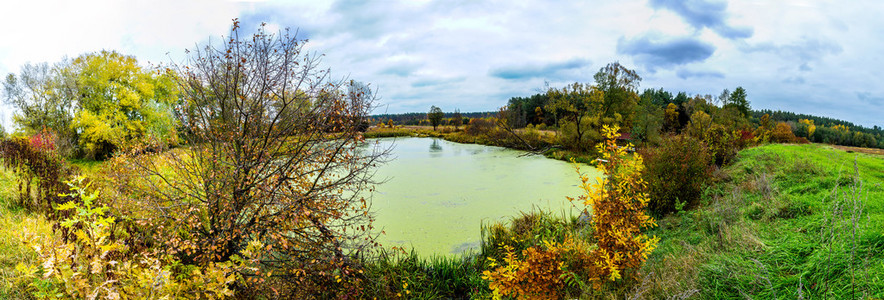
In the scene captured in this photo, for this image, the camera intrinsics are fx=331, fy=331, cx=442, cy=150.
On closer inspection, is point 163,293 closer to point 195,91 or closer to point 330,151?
point 330,151

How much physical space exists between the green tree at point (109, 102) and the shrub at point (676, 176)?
602 inches

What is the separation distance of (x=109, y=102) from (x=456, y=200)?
1475 centimetres

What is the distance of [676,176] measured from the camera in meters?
6.39

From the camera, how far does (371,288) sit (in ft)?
12.9

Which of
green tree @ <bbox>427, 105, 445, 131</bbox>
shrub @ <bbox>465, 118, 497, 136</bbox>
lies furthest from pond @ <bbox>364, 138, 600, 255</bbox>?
green tree @ <bbox>427, 105, 445, 131</bbox>

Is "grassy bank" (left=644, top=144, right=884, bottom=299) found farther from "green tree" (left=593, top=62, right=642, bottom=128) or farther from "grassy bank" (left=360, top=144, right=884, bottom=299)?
"green tree" (left=593, top=62, right=642, bottom=128)

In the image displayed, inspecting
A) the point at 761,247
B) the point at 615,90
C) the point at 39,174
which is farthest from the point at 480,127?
the point at 761,247

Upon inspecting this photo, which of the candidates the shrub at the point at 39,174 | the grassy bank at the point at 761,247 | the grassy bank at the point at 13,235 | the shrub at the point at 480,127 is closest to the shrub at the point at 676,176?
the grassy bank at the point at 761,247

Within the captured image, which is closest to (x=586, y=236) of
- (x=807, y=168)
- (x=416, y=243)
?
(x=416, y=243)

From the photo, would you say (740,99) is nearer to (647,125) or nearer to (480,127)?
(647,125)

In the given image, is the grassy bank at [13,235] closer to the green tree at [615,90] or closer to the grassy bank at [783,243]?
the grassy bank at [783,243]

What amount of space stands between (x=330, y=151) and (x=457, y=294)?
243 centimetres

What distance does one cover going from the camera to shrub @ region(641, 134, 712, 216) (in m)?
6.36

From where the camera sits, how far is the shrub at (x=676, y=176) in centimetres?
636
